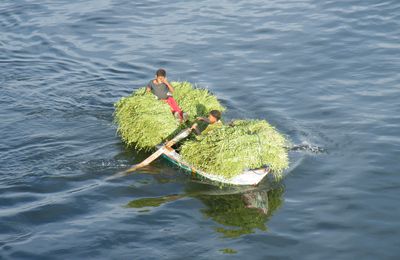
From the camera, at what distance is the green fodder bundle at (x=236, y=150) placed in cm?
1570

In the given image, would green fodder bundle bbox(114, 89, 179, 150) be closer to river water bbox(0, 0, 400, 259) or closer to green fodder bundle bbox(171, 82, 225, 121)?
river water bbox(0, 0, 400, 259)

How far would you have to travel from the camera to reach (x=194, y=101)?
19391 mm

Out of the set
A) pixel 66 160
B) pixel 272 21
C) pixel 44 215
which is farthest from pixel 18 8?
pixel 44 215

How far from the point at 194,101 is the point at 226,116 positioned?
268 cm

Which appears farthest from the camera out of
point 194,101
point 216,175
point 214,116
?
point 194,101

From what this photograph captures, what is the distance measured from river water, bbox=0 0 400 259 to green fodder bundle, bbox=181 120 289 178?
2.94ft

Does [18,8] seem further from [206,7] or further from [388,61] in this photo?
[388,61]

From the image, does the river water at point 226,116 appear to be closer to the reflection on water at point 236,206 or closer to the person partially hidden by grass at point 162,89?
the reflection on water at point 236,206

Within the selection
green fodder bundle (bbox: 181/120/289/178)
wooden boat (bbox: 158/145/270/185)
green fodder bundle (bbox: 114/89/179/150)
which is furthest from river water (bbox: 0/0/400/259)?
green fodder bundle (bbox: 181/120/289/178)

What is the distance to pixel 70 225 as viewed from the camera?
49.8ft

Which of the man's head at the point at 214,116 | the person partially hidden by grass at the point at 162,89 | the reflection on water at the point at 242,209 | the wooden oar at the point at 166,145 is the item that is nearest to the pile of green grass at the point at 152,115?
the person partially hidden by grass at the point at 162,89

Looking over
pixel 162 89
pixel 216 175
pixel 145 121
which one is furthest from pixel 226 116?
pixel 216 175

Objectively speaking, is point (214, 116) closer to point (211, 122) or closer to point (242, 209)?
point (211, 122)

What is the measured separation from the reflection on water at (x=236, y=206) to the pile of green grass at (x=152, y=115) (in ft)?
7.44
